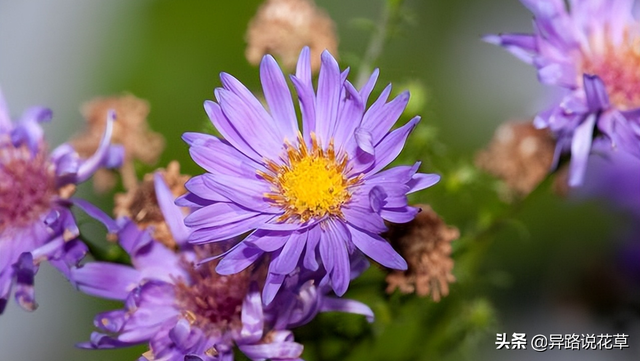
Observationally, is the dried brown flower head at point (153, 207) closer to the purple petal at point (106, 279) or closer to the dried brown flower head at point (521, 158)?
the purple petal at point (106, 279)

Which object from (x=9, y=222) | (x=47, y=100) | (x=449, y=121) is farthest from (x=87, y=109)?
(x=449, y=121)

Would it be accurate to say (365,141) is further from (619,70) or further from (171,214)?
(619,70)

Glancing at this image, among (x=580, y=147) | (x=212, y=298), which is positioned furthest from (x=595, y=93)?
(x=212, y=298)

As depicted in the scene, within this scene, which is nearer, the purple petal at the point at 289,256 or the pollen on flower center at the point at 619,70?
the purple petal at the point at 289,256

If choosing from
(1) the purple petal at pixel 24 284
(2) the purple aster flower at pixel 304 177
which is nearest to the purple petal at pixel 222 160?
(2) the purple aster flower at pixel 304 177

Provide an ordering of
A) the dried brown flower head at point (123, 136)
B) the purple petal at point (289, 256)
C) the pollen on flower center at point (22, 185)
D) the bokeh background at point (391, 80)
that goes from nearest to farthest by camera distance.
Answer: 1. the purple petal at point (289, 256)
2. the pollen on flower center at point (22, 185)
3. the dried brown flower head at point (123, 136)
4. the bokeh background at point (391, 80)

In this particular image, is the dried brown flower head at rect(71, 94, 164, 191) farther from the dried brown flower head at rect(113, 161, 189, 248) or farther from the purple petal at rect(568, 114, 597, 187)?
the purple petal at rect(568, 114, 597, 187)
